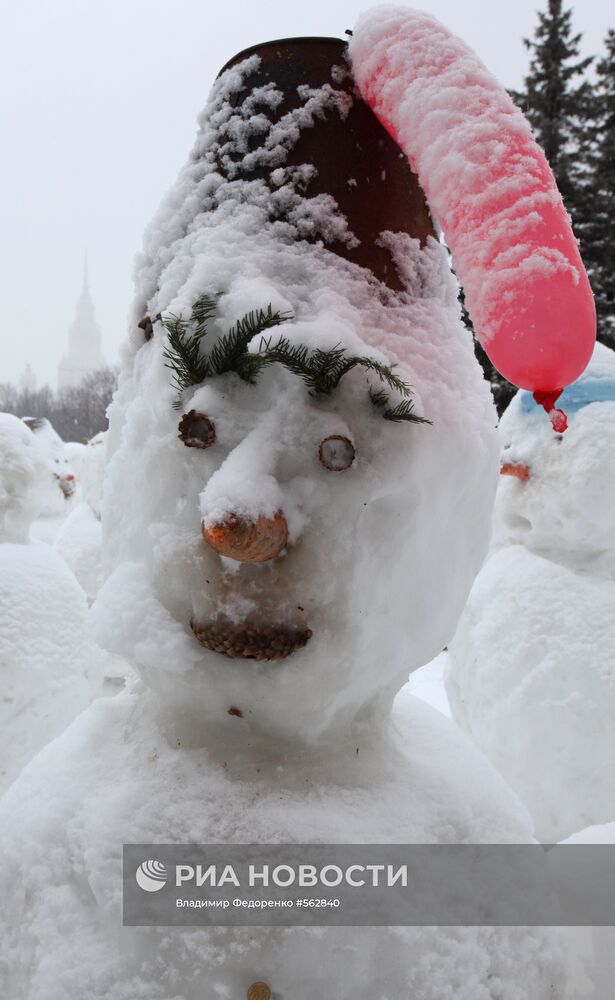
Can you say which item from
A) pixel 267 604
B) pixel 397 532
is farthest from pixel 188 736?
pixel 397 532

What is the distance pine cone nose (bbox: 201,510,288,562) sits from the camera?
2.73 ft

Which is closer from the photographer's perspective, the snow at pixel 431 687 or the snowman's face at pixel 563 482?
the snowman's face at pixel 563 482

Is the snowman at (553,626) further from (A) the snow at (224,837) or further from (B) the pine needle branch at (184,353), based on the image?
(B) the pine needle branch at (184,353)

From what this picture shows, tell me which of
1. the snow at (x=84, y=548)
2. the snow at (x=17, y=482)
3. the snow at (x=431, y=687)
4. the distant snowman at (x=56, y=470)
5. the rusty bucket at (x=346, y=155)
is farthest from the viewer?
the distant snowman at (x=56, y=470)

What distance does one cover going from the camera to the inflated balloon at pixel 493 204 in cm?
78

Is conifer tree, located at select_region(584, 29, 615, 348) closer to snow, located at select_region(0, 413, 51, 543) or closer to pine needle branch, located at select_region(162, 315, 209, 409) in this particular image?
snow, located at select_region(0, 413, 51, 543)

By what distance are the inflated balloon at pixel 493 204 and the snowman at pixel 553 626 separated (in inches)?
62.8

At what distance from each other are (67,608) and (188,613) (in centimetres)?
182

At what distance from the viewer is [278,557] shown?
0.93 metres

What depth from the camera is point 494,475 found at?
1.09 metres

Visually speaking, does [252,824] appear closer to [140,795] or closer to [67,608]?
[140,795]

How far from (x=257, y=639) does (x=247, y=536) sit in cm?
16

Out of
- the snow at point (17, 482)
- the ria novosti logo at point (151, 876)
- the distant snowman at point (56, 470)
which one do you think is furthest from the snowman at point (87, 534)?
the ria novosti logo at point (151, 876)

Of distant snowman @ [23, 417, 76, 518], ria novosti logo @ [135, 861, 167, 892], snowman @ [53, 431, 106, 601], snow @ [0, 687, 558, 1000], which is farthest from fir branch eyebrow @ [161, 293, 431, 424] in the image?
distant snowman @ [23, 417, 76, 518]
